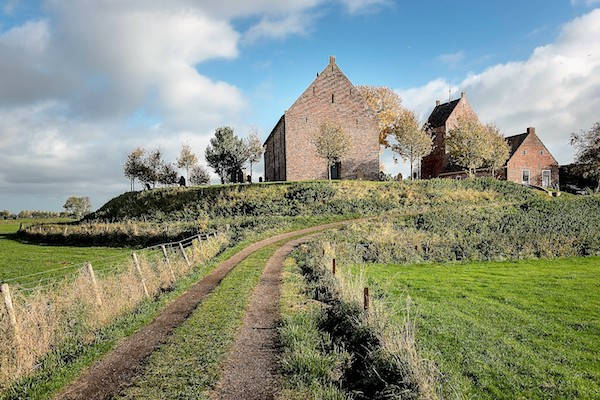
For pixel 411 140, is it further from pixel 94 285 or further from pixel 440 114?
pixel 94 285

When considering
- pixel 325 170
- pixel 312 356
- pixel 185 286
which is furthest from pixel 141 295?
pixel 325 170

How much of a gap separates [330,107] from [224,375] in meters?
41.5

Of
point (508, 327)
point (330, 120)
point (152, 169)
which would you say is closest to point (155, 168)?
point (152, 169)

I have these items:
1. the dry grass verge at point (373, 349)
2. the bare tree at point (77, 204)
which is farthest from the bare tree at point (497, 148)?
the bare tree at point (77, 204)

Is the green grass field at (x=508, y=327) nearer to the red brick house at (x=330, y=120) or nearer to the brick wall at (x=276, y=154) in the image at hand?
the red brick house at (x=330, y=120)

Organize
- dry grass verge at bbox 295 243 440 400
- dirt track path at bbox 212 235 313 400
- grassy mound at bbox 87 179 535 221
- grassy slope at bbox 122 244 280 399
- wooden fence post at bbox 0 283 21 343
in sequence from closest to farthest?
dry grass verge at bbox 295 243 440 400, dirt track path at bbox 212 235 313 400, grassy slope at bbox 122 244 280 399, wooden fence post at bbox 0 283 21 343, grassy mound at bbox 87 179 535 221

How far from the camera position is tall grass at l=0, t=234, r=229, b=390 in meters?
7.57

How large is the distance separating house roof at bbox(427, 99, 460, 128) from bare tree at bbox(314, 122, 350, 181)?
2258 centimetres

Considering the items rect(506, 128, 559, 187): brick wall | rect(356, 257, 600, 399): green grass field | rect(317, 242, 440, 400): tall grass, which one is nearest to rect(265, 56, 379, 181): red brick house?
rect(506, 128, 559, 187): brick wall

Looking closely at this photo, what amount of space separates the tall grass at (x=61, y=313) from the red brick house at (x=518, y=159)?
160ft

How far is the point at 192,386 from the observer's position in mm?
6562

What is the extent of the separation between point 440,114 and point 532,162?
1462 centimetres

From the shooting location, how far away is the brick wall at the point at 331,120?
44625 millimetres

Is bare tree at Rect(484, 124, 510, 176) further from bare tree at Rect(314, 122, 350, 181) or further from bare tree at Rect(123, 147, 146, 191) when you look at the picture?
bare tree at Rect(123, 147, 146, 191)
